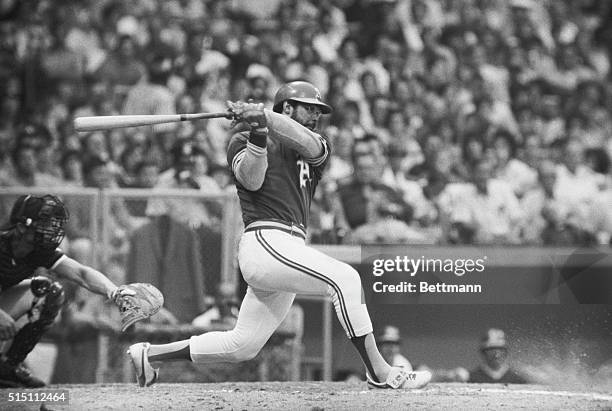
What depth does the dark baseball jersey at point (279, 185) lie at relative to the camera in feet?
19.5

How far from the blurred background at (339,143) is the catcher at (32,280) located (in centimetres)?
154

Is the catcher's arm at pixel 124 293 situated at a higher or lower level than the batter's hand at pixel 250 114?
lower

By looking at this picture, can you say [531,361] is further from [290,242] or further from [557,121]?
[557,121]

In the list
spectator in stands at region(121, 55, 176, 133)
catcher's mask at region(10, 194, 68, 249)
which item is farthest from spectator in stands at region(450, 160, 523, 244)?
catcher's mask at region(10, 194, 68, 249)

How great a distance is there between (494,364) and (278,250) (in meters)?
2.60

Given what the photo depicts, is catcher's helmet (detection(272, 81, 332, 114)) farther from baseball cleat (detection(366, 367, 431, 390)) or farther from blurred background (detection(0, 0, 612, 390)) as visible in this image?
blurred background (detection(0, 0, 612, 390))

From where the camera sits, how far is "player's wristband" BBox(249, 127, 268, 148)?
557 centimetres

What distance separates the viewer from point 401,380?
612 centimetres

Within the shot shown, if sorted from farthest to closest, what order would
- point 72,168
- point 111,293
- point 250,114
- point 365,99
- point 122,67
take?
1. point 365,99
2. point 122,67
3. point 72,168
4. point 111,293
5. point 250,114

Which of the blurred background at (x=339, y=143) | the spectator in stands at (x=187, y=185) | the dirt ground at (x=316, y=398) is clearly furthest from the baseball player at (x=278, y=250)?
the spectator in stands at (x=187, y=185)

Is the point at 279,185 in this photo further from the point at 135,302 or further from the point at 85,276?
the point at 85,276

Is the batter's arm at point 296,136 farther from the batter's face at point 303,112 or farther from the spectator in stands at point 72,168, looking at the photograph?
the spectator in stands at point 72,168

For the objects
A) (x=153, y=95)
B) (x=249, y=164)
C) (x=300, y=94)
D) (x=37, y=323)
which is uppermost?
(x=153, y=95)

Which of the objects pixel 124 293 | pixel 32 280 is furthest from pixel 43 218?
pixel 124 293
